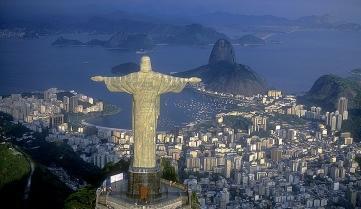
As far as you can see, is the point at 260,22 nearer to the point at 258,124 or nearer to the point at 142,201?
the point at 258,124

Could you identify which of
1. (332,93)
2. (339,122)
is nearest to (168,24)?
(332,93)

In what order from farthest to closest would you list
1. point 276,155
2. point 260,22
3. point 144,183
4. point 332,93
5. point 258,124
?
point 260,22, point 332,93, point 258,124, point 276,155, point 144,183

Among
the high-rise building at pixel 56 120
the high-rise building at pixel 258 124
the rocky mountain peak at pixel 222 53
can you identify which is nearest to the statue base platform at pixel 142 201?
the high-rise building at pixel 56 120

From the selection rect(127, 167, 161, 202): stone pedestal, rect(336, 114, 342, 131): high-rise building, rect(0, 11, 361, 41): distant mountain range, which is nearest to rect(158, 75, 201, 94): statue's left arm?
rect(127, 167, 161, 202): stone pedestal

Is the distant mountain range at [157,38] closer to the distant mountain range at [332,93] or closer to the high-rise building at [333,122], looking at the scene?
the distant mountain range at [332,93]

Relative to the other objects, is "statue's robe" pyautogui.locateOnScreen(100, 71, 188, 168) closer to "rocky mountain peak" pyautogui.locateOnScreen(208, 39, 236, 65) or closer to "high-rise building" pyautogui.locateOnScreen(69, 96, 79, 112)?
"high-rise building" pyautogui.locateOnScreen(69, 96, 79, 112)

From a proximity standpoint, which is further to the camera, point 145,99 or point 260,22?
point 260,22

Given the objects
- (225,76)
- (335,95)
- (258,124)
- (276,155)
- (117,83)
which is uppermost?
(117,83)
